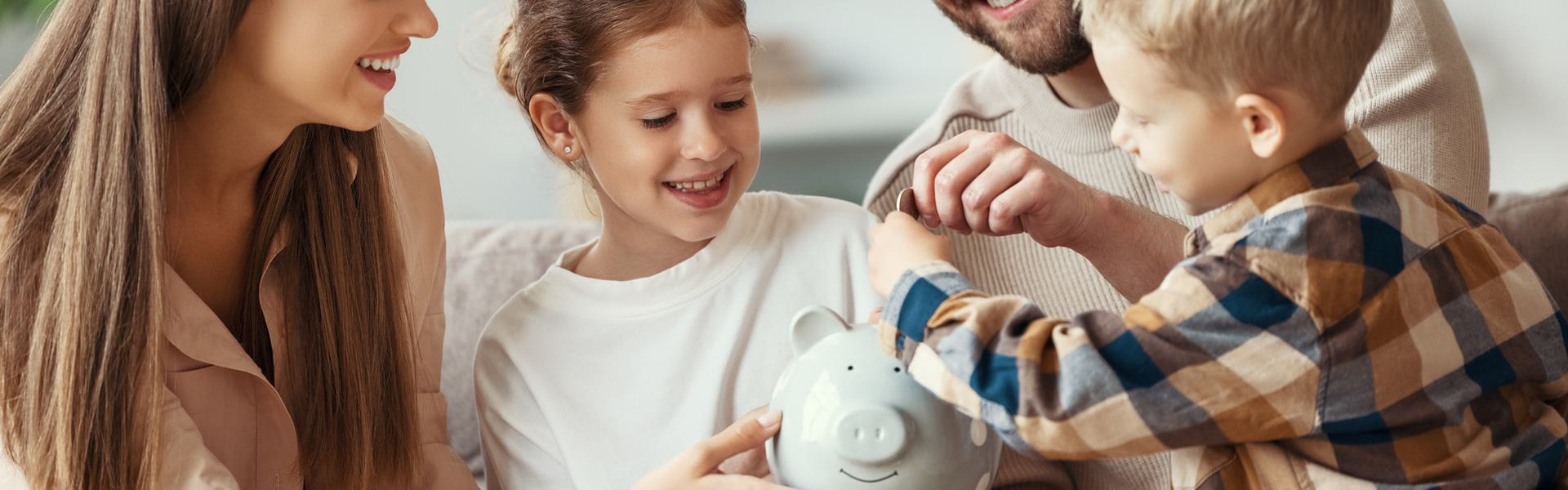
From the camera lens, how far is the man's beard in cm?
150

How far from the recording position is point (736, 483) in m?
1.09

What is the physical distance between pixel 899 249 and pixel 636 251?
0.53 meters

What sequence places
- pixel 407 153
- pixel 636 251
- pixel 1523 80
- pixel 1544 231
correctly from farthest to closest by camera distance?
1. pixel 1523 80
2. pixel 1544 231
3. pixel 407 153
4. pixel 636 251

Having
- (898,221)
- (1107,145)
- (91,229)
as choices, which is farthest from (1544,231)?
(91,229)

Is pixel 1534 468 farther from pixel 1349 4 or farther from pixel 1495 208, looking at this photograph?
pixel 1495 208

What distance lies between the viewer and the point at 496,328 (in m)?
1.41

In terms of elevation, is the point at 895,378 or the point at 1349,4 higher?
the point at 1349,4

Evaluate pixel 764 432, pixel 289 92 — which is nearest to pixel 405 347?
pixel 289 92

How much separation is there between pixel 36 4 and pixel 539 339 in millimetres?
1651

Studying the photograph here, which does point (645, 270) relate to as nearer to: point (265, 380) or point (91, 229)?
point (265, 380)

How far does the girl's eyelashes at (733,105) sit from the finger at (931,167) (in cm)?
28

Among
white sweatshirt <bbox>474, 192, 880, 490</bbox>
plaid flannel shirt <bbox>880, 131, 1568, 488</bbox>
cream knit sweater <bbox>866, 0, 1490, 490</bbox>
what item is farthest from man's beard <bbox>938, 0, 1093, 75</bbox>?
plaid flannel shirt <bbox>880, 131, 1568, 488</bbox>

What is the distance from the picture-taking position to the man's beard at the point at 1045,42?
150 cm

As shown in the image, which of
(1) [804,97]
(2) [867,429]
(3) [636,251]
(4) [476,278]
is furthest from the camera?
(1) [804,97]
